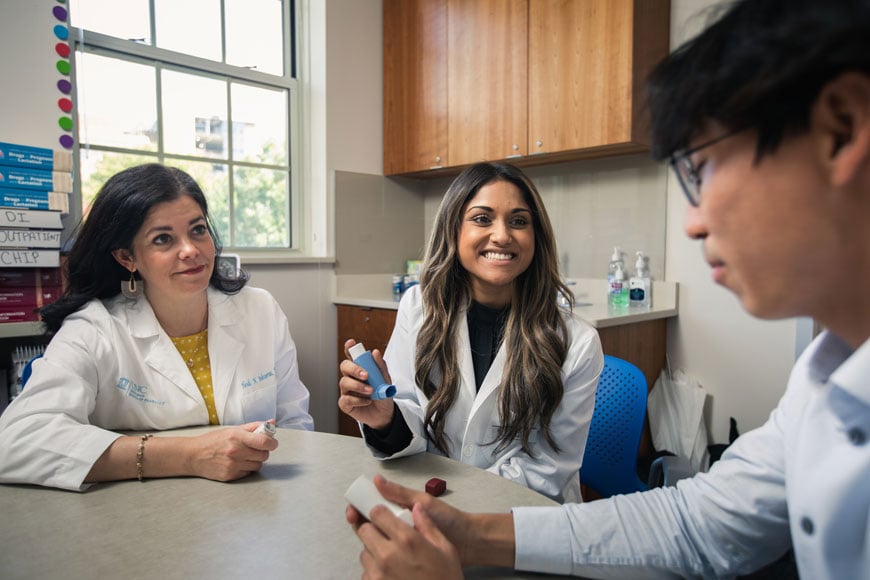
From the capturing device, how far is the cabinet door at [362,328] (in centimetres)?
292

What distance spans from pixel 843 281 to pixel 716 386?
2.35m

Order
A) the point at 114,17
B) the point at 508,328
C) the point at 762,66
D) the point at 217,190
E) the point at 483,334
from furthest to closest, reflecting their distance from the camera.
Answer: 1. the point at 217,190
2. the point at 114,17
3. the point at 483,334
4. the point at 508,328
5. the point at 762,66

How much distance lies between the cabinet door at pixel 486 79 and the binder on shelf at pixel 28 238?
1963 mm

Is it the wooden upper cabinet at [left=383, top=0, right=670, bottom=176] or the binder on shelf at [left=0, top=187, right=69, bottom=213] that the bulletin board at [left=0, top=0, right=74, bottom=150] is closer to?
the binder on shelf at [left=0, top=187, right=69, bottom=213]

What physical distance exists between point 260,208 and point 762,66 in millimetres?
3100

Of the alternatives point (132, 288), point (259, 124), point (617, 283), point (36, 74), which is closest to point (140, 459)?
point (132, 288)

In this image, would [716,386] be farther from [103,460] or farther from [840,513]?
[103,460]

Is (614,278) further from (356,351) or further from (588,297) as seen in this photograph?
(356,351)

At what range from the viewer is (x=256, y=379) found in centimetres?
150

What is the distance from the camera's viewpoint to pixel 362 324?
3102 mm

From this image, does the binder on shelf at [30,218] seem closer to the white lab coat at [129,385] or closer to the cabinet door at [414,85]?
the white lab coat at [129,385]

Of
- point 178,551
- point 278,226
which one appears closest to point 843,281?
point 178,551

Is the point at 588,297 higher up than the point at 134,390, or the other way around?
the point at 588,297

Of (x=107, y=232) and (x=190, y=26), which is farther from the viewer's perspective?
(x=190, y=26)
